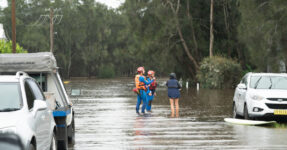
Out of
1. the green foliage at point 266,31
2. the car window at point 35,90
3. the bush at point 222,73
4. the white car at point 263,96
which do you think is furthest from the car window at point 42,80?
the bush at point 222,73

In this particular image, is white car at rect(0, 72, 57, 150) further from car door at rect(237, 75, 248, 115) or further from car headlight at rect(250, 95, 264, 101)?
car door at rect(237, 75, 248, 115)

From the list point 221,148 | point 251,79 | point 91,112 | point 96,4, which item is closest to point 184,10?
point 91,112

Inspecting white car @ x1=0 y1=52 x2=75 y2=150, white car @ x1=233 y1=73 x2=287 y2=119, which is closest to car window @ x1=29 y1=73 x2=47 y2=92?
white car @ x1=0 y1=52 x2=75 y2=150

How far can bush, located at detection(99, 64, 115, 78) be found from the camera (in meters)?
123

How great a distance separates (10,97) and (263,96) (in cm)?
1072

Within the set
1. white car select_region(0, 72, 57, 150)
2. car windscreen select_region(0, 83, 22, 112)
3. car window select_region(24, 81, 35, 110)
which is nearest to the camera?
white car select_region(0, 72, 57, 150)

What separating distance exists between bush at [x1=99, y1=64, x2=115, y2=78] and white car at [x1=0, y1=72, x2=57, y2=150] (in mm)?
113227

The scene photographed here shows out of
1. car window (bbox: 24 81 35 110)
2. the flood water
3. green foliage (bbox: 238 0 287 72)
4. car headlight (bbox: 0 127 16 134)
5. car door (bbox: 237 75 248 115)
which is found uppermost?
green foliage (bbox: 238 0 287 72)

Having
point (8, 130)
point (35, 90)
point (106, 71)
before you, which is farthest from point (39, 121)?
point (106, 71)

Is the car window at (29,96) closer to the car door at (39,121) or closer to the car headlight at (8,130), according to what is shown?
the car door at (39,121)

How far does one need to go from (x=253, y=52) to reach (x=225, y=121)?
21.9 metres

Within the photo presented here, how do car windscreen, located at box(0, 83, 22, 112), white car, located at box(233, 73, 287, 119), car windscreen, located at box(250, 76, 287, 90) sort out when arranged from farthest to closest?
car windscreen, located at box(250, 76, 287, 90) < white car, located at box(233, 73, 287, 119) < car windscreen, located at box(0, 83, 22, 112)

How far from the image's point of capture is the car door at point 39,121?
28.3ft

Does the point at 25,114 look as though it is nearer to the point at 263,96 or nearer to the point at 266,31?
the point at 263,96
